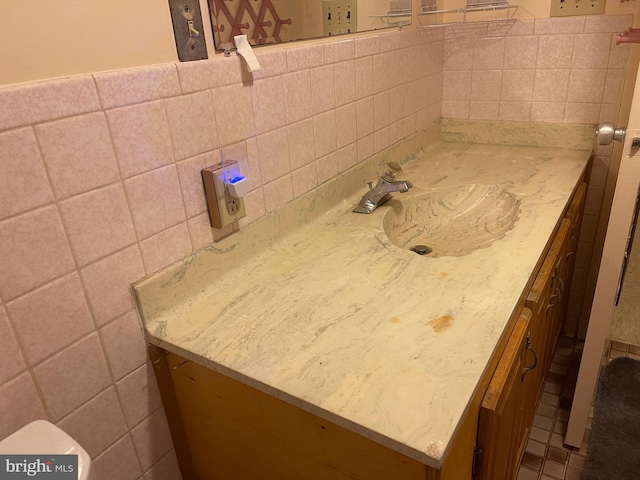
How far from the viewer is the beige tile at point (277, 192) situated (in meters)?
1.15

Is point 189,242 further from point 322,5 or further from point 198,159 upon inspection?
point 322,5

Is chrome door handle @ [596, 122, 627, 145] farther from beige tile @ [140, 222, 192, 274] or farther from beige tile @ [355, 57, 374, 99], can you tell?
beige tile @ [140, 222, 192, 274]

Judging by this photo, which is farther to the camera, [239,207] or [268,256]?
[268,256]

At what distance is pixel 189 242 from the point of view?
3.20 ft

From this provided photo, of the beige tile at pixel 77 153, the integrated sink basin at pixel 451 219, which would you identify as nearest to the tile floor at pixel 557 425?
the integrated sink basin at pixel 451 219

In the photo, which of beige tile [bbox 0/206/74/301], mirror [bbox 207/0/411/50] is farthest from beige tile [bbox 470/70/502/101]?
beige tile [bbox 0/206/74/301]

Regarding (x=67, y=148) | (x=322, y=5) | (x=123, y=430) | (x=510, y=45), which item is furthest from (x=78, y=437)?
(x=510, y=45)

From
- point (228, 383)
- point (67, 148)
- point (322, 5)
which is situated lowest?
point (228, 383)

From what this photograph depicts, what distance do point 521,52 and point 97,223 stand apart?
64.7 inches

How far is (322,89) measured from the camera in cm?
126

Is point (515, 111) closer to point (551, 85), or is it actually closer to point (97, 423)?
point (551, 85)

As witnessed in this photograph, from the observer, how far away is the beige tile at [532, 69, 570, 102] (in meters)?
1.76

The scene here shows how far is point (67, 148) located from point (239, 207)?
38 centimetres

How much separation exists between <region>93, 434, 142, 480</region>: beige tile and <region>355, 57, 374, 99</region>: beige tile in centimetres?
107
